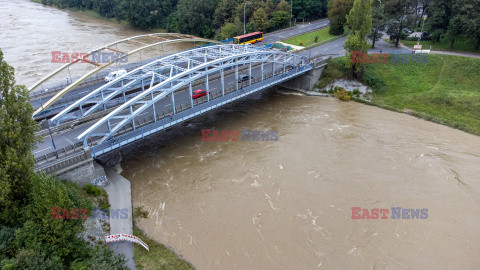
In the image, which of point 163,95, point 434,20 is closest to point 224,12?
point 434,20

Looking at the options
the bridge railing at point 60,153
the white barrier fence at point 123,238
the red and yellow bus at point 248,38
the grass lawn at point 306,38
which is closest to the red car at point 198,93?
the bridge railing at point 60,153

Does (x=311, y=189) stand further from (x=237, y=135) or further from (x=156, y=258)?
(x=156, y=258)

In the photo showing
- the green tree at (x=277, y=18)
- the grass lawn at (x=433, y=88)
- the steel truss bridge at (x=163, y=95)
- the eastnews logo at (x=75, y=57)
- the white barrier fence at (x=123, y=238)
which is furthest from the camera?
the green tree at (x=277, y=18)

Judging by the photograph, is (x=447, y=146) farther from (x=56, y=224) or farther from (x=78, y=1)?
(x=78, y=1)

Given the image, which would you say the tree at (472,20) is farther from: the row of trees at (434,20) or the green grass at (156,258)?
the green grass at (156,258)

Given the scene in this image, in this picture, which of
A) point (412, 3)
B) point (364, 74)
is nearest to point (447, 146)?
point (364, 74)
